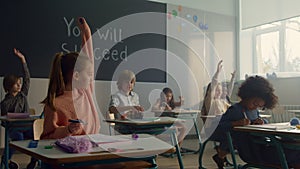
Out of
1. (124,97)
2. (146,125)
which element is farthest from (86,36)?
(124,97)

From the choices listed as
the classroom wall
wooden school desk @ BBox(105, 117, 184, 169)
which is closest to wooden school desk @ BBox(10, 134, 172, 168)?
wooden school desk @ BBox(105, 117, 184, 169)

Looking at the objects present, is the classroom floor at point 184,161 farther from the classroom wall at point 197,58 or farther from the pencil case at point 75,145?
the pencil case at point 75,145

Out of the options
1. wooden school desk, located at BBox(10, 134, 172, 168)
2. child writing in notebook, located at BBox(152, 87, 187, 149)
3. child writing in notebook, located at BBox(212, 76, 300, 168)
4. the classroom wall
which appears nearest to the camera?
wooden school desk, located at BBox(10, 134, 172, 168)

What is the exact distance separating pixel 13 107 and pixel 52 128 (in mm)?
2650

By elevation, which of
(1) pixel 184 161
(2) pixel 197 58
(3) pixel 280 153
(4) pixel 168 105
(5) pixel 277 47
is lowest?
(1) pixel 184 161

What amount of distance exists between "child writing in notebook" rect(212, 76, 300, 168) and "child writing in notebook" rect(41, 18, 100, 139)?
1.12 metres

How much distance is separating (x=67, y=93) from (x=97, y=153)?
0.62 metres

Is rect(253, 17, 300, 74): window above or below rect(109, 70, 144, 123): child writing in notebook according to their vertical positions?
above

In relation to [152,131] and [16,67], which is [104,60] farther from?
[152,131]

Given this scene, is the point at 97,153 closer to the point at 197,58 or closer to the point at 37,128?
the point at 37,128

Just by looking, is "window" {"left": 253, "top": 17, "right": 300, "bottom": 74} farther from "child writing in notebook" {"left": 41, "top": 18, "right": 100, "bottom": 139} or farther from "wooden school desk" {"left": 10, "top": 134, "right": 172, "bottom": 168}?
"wooden school desk" {"left": 10, "top": 134, "right": 172, "bottom": 168}

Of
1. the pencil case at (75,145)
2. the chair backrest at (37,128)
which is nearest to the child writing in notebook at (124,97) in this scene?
the chair backrest at (37,128)

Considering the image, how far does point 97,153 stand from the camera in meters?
1.34

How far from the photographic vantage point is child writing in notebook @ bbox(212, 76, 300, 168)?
2346 millimetres
